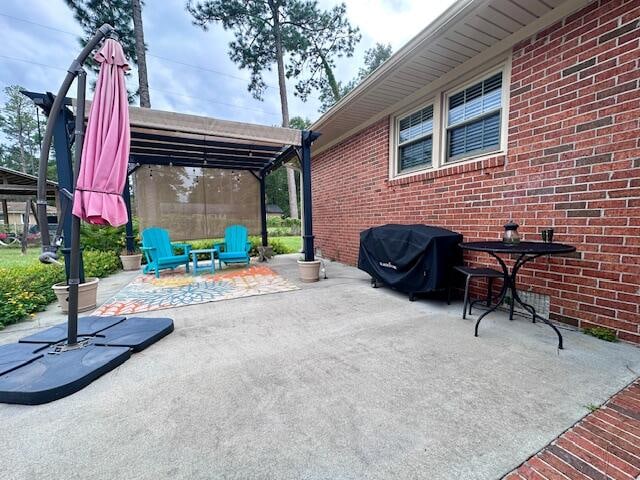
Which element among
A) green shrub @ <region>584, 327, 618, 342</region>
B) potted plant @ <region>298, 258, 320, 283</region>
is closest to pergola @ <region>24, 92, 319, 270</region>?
potted plant @ <region>298, 258, 320, 283</region>

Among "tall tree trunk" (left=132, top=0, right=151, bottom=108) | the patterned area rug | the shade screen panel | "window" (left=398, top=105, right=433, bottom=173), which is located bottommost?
the patterned area rug

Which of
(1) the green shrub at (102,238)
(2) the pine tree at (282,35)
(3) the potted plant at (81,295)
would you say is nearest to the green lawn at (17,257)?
(1) the green shrub at (102,238)

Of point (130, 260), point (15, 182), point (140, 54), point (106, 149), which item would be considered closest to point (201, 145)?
point (130, 260)

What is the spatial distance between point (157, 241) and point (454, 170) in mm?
5584

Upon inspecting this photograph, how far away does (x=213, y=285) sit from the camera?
4.48 metres

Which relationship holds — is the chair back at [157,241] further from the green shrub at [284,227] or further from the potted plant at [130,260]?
the green shrub at [284,227]

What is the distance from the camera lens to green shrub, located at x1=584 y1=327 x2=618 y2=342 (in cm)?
221

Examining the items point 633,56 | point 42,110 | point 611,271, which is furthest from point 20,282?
point 633,56

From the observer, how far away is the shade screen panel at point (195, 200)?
6359 mm

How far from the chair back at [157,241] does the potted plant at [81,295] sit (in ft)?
6.82

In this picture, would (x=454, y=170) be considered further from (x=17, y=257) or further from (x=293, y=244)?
(x=17, y=257)

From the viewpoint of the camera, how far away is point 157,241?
546cm

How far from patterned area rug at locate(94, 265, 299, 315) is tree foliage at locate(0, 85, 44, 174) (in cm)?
3338

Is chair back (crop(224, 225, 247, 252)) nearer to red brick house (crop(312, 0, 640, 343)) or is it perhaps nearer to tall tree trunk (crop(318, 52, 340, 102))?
red brick house (crop(312, 0, 640, 343))
